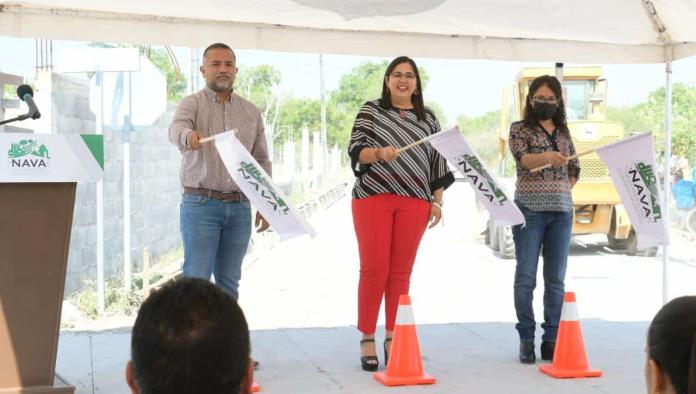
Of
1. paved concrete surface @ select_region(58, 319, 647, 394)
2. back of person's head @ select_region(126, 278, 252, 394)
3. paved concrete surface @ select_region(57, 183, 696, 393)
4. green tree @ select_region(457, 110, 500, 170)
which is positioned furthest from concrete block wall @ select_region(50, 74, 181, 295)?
green tree @ select_region(457, 110, 500, 170)

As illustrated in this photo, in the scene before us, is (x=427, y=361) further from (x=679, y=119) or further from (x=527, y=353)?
(x=679, y=119)

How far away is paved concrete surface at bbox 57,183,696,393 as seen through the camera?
5.35 metres

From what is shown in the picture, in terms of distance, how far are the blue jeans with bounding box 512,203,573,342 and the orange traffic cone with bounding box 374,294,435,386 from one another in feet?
2.68

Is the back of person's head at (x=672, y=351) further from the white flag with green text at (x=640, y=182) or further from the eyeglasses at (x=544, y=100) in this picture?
the eyeglasses at (x=544, y=100)

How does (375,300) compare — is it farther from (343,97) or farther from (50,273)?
(343,97)

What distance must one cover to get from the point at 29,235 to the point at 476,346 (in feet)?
10.2

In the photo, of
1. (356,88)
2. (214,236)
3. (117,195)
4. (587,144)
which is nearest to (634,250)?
(587,144)

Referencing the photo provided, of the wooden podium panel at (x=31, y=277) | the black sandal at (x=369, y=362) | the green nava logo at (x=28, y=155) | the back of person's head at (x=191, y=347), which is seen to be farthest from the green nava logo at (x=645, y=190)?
the back of person's head at (x=191, y=347)

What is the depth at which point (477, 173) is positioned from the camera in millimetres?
5363

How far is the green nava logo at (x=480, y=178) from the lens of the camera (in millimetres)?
5270

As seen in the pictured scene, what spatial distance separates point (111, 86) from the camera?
1040 centimetres

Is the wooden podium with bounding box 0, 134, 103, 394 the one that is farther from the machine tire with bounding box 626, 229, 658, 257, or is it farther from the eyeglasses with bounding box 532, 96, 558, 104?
the machine tire with bounding box 626, 229, 658, 257

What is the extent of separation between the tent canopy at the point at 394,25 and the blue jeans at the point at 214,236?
4.31 feet

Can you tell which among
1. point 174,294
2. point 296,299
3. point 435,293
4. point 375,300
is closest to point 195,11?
point 375,300
